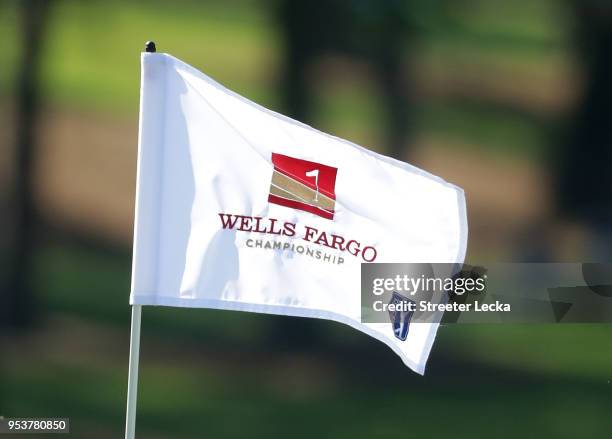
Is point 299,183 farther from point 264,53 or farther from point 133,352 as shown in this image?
point 264,53

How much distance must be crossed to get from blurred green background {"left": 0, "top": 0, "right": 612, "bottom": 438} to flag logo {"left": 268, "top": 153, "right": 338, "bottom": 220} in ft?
4.43

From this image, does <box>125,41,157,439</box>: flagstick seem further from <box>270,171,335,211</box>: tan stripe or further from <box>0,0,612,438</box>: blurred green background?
<box>0,0,612,438</box>: blurred green background

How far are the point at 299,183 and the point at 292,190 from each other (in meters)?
0.03

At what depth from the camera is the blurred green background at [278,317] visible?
15.0 ft

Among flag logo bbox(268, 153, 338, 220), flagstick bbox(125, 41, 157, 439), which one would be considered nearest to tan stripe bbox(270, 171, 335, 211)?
flag logo bbox(268, 153, 338, 220)

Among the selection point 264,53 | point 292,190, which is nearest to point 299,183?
point 292,190

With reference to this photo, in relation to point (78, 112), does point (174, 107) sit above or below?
below

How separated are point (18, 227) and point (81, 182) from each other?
1.18ft

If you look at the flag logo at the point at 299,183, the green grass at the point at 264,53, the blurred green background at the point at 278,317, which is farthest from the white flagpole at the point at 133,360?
the green grass at the point at 264,53

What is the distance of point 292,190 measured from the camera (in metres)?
3.25

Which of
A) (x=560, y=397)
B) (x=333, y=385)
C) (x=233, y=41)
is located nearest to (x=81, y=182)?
(x=233, y=41)

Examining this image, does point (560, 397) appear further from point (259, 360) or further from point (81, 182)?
point (81, 182)

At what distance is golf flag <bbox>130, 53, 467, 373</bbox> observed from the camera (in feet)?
10.6

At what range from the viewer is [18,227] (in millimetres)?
4742
